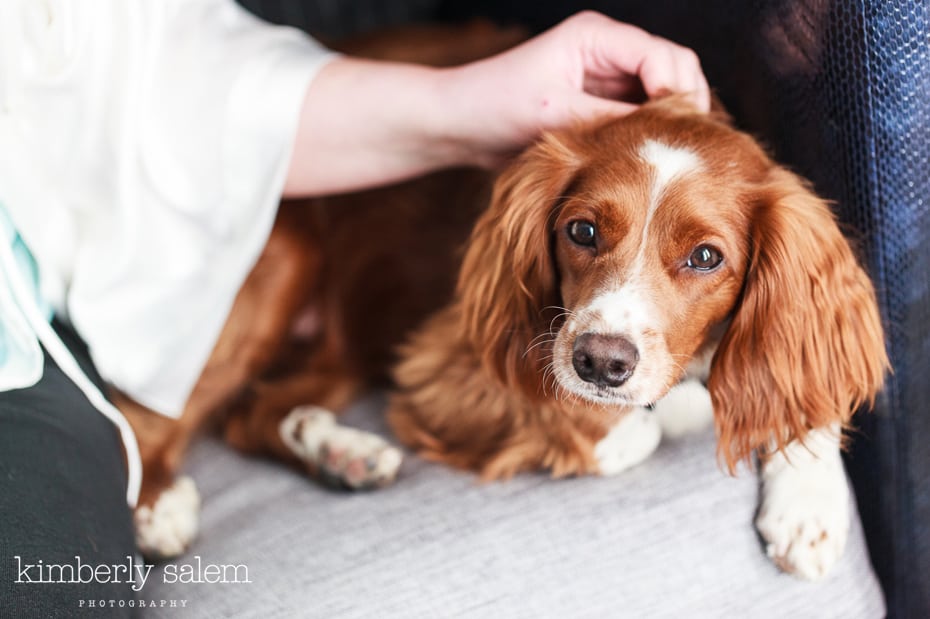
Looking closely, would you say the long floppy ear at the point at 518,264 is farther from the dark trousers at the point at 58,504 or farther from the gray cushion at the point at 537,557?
the dark trousers at the point at 58,504

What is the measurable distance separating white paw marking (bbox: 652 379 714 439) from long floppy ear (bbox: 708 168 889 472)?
0.51ft

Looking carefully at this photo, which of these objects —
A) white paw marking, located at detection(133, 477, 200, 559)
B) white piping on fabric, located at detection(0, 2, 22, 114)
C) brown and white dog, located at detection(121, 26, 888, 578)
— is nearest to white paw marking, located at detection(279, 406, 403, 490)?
brown and white dog, located at detection(121, 26, 888, 578)

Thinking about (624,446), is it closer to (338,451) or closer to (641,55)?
(338,451)

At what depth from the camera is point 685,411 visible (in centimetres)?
162

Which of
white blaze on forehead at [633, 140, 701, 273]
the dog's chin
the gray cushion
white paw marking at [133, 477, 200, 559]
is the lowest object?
white paw marking at [133, 477, 200, 559]

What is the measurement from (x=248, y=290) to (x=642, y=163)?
1.01m

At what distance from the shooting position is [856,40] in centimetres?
130

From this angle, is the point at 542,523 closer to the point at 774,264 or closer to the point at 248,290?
the point at 774,264

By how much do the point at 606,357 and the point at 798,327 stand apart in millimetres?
352

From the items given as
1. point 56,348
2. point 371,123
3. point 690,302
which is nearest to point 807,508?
point 690,302

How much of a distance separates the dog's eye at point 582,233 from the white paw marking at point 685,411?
0.34m

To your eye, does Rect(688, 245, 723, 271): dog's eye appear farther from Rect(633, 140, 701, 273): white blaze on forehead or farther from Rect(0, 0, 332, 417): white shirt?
Rect(0, 0, 332, 417): white shirt

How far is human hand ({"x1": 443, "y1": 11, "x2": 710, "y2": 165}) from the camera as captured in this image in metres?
1.49

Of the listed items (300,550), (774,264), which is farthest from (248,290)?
(774,264)
